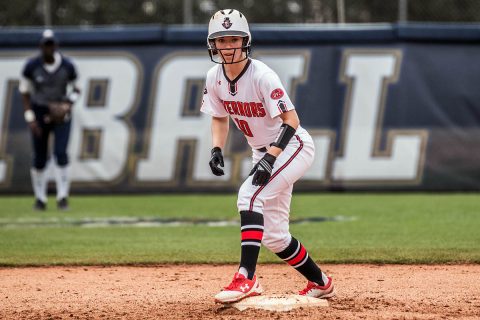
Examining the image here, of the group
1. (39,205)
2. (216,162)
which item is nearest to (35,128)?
(39,205)

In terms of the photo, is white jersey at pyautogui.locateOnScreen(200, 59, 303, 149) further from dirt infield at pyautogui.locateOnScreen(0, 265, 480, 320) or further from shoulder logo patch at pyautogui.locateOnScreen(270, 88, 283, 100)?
dirt infield at pyautogui.locateOnScreen(0, 265, 480, 320)

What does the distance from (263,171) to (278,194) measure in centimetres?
27

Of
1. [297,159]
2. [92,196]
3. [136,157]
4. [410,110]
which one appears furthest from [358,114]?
[297,159]

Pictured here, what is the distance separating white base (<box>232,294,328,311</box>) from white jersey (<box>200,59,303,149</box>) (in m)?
1.02

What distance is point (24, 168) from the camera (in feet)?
47.3

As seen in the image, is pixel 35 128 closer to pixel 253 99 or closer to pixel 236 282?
pixel 253 99

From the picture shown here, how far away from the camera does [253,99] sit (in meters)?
5.67

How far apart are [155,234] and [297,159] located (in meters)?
4.12

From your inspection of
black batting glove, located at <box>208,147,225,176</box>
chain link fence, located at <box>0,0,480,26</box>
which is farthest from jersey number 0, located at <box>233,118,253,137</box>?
chain link fence, located at <box>0,0,480,26</box>

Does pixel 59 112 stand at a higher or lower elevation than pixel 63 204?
higher

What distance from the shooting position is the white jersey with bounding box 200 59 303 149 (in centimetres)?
557

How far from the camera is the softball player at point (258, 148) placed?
545 cm

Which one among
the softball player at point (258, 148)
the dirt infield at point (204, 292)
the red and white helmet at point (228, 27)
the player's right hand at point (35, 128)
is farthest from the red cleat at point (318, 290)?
the player's right hand at point (35, 128)

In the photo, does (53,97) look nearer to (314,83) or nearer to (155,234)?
(155,234)
